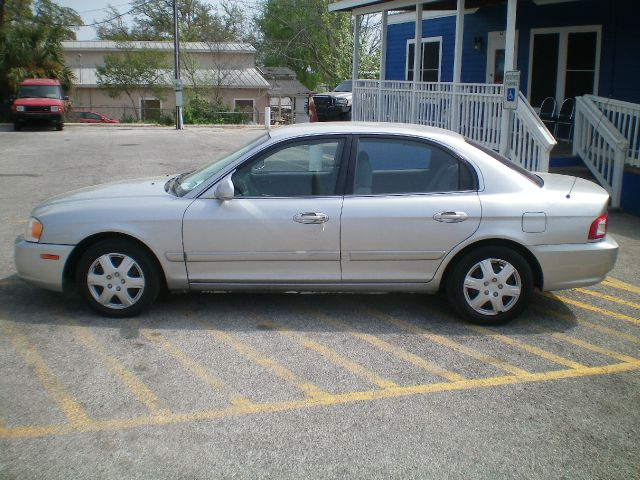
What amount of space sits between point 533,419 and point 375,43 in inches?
1604

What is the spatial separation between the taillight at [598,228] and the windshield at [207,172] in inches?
108

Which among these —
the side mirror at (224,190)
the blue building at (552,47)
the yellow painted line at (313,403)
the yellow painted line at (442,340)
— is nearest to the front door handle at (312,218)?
the side mirror at (224,190)

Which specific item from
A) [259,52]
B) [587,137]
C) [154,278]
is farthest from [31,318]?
[259,52]

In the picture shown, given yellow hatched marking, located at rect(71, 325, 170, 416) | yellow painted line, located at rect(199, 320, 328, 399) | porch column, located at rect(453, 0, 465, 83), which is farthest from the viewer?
porch column, located at rect(453, 0, 465, 83)

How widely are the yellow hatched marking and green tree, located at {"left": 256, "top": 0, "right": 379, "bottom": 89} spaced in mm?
33604

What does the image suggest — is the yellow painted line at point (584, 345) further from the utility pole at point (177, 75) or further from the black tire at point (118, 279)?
the utility pole at point (177, 75)

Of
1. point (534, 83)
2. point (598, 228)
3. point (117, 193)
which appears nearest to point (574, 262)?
point (598, 228)

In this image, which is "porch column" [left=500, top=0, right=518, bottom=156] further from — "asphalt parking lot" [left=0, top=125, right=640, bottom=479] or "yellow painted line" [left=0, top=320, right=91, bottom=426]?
"yellow painted line" [left=0, top=320, right=91, bottom=426]

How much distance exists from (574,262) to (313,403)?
8.46 ft

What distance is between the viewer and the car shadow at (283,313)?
569cm

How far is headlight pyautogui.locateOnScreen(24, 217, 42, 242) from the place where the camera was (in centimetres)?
578

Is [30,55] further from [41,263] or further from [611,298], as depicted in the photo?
[611,298]

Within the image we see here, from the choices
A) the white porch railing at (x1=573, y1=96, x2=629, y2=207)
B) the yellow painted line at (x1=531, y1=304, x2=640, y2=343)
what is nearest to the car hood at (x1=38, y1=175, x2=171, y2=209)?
the yellow painted line at (x1=531, y1=304, x2=640, y2=343)

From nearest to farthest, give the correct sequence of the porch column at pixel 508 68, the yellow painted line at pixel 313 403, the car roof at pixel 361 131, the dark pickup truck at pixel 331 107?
the yellow painted line at pixel 313 403, the car roof at pixel 361 131, the porch column at pixel 508 68, the dark pickup truck at pixel 331 107
